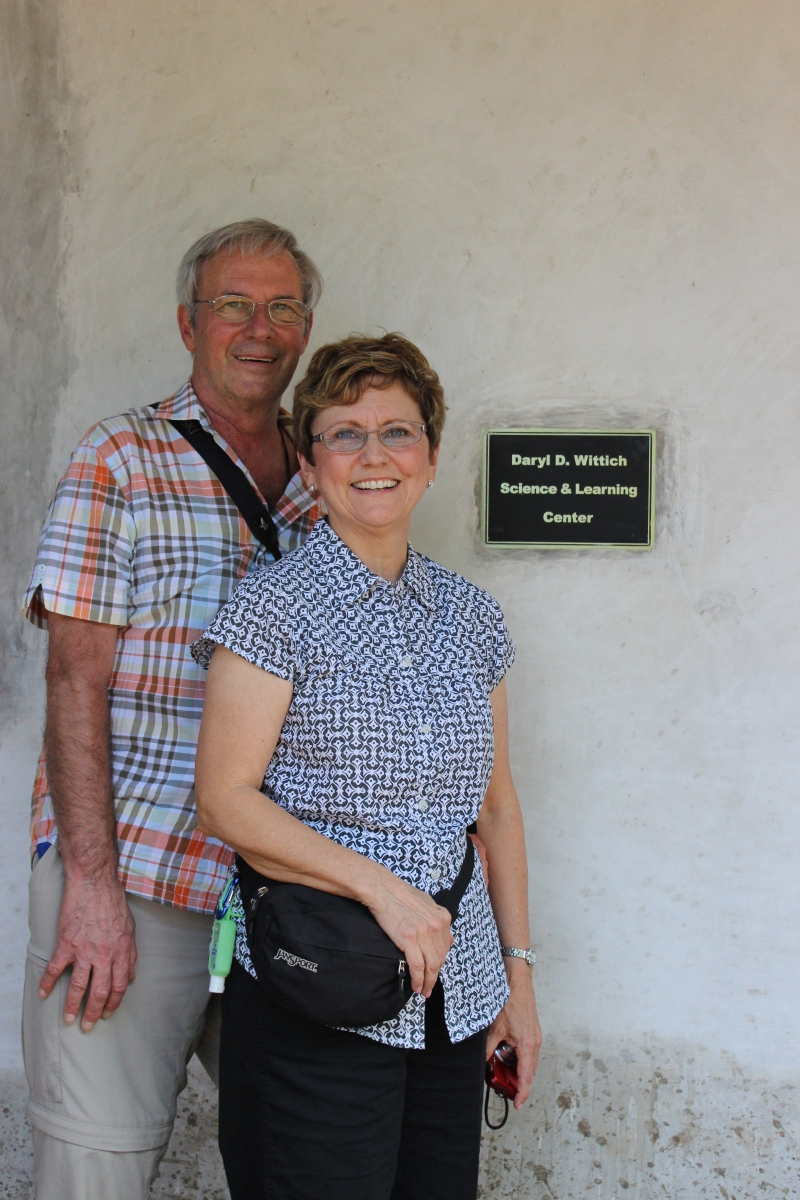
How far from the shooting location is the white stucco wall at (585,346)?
254 centimetres

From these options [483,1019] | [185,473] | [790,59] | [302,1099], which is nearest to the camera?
[302,1099]

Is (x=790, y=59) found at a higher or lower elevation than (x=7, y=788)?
higher

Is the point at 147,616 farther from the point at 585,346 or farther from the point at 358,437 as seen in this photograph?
the point at 585,346

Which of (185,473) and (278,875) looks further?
(185,473)

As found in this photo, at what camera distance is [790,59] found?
8.34ft

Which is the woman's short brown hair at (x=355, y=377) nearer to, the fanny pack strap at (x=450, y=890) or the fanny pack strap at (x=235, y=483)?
the fanny pack strap at (x=235, y=483)

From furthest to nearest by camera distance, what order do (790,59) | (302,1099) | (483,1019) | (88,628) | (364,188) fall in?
(364,188) → (790,59) → (88,628) → (483,1019) → (302,1099)

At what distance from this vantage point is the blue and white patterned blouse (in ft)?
5.59

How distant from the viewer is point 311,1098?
5.40ft

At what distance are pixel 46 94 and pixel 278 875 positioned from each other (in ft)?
7.00

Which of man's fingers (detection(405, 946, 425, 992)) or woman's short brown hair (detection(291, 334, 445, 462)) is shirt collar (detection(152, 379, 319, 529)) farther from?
man's fingers (detection(405, 946, 425, 992))

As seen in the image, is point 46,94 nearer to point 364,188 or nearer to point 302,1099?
point 364,188

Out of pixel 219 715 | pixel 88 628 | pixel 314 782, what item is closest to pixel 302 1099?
pixel 314 782

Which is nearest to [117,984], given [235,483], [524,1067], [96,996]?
[96,996]
